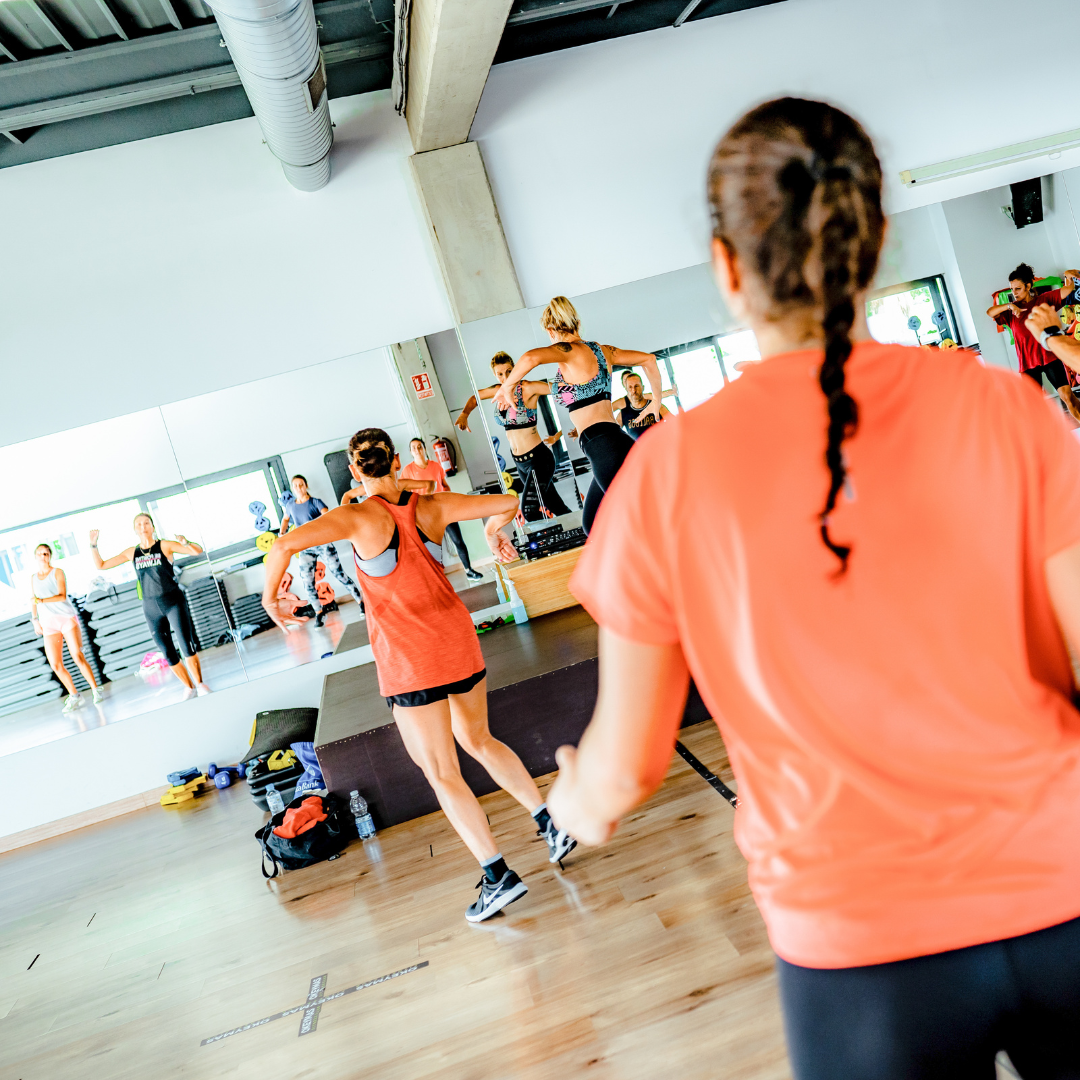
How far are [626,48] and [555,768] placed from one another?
423cm

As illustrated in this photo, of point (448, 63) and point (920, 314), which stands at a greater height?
point (448, 63)

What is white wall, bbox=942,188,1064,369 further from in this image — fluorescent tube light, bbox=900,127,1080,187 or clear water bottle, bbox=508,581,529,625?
clear water bottle, bbox=508,581,529,625

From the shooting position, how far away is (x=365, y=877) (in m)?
3.41

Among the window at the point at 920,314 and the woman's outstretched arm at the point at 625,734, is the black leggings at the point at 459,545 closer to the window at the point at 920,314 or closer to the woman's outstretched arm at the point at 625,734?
the window at the point at 920,314

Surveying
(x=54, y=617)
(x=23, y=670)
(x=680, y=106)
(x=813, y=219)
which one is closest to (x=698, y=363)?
(x=680, y=106)

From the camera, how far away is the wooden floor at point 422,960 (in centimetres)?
211

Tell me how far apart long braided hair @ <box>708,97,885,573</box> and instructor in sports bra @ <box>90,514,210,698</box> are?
5065 millimetres

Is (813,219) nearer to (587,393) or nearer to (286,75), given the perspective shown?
(286,75)

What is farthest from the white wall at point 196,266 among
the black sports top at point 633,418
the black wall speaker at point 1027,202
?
the black wall speaker at point 1027,202

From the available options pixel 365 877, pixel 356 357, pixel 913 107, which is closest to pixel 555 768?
pixel 365 877

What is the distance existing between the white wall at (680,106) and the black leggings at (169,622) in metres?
2.76

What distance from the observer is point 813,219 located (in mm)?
642

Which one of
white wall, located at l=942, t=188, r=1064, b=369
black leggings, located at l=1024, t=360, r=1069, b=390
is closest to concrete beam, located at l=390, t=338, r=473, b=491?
white wall, located at l=942, t=188, r=1064, b=369

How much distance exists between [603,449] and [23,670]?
3.60 metres
